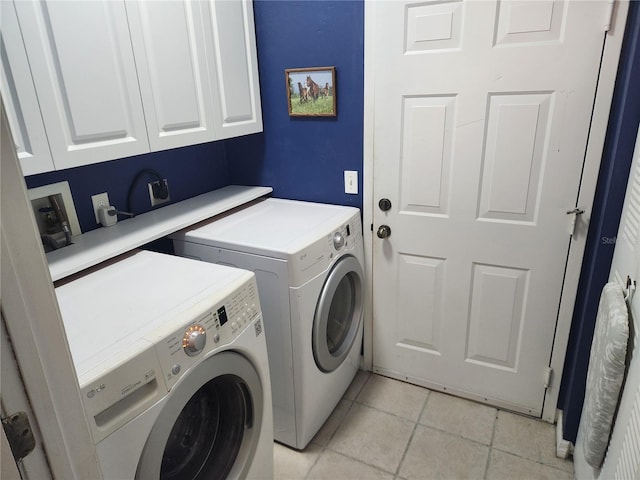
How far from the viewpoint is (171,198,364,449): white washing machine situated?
62.3 inches

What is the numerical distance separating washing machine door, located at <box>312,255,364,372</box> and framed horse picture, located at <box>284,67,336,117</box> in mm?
703

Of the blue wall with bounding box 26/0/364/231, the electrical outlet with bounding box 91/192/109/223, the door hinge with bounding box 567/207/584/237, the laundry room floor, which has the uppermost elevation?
the blue wall with bounding box 26/0/364/231

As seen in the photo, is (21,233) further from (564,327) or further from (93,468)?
(564,327)

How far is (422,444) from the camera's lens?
187 centimetres

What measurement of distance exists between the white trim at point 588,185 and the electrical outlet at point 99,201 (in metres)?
1.85

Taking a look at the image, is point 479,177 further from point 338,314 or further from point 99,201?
point 99,201

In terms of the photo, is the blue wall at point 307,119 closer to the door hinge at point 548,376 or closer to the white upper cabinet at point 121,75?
the white upper cabinet at point 121,75

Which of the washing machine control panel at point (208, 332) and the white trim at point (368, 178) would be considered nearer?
the washing machine control panel at point (208, 332)

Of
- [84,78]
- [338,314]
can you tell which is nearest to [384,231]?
[338,314]

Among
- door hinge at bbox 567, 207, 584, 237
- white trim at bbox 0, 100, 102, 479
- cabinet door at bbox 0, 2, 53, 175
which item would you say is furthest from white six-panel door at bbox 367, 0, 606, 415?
white trim at bbox 0, 100, 102, 479

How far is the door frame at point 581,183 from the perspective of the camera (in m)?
1.42

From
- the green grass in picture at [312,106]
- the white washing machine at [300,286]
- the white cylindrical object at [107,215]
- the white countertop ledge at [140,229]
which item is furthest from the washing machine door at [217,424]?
the green grass in picture at [312,106]

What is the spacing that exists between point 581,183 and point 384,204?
30.6 inches

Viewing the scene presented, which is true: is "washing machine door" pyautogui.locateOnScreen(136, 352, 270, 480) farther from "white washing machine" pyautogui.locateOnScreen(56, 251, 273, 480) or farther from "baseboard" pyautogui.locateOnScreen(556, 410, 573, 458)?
"baseboard" pyautogui.locateOnScreen(556, 410, 573, 458)
